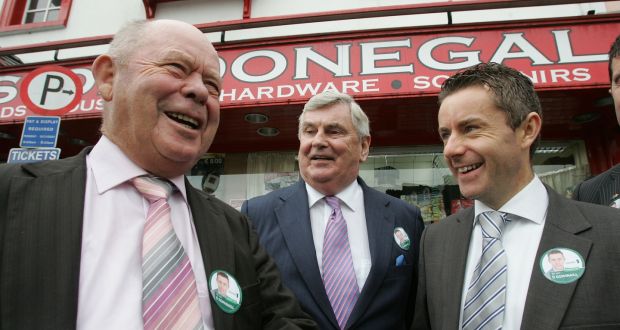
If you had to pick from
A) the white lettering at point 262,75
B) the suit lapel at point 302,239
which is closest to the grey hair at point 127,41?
the suit lapel at point 302,239

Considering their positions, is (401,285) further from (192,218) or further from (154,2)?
(154,2)

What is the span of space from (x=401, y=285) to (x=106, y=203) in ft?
5.17

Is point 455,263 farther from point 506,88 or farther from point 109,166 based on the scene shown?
point 109,166

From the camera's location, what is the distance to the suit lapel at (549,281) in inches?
50.2

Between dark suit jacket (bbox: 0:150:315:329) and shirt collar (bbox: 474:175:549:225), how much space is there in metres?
0.97

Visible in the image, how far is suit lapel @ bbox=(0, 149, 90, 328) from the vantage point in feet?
2.88

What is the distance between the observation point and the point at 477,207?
1.73 meters

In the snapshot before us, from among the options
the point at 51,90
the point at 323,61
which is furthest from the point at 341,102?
the point at 51,90

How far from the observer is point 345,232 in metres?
2.20

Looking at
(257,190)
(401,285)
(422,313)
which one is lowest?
(422,313)

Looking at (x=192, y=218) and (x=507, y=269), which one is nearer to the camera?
(x=192, y=218)

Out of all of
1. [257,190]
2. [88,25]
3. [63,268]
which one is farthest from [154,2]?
[63,268]

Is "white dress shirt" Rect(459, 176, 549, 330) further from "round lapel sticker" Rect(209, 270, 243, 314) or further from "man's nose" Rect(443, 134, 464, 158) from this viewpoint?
"round lapel sticker" Rect(209, 270, 243, 314)

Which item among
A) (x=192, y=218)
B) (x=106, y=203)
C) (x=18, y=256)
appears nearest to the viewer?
(x=18, y=256)
